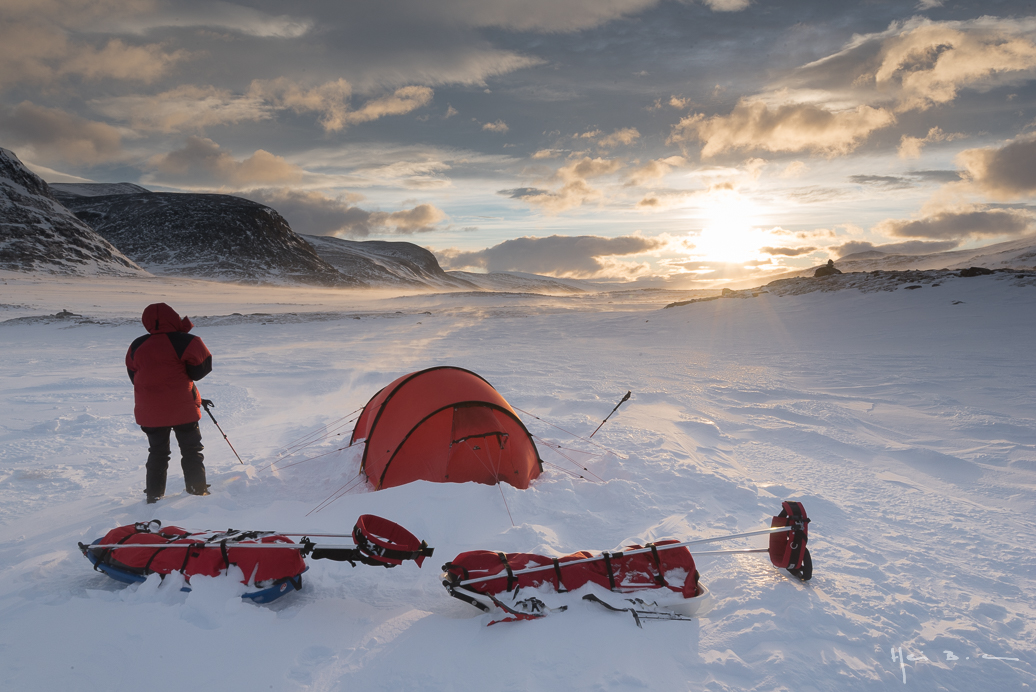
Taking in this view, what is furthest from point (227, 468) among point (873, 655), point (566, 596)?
point (873, 655)

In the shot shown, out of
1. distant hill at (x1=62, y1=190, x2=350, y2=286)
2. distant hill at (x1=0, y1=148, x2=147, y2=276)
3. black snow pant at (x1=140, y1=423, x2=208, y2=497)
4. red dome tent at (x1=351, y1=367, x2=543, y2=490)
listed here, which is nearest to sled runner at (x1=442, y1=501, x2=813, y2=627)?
red dome tent at (x1=351, y1=367, x2=543, y2=490)

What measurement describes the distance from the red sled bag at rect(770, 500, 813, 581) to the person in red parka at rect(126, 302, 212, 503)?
4.96m

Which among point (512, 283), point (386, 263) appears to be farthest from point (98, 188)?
point (512, 283)

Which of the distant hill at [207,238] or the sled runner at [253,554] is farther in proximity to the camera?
the distant hill at [207,238]

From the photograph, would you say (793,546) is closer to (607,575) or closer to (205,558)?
(607,575)

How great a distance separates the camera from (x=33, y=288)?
1587 inches

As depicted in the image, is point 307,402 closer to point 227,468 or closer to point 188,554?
point 227,468

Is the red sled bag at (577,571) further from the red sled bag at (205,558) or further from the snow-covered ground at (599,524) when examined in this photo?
the red sled bag at (205,558)

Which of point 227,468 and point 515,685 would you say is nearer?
point 515,685

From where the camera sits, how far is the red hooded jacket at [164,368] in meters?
4.48

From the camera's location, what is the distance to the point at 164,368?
4508mm

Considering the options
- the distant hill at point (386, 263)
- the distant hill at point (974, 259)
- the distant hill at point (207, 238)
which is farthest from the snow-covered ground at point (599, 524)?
the distant hill at point (386, 263)

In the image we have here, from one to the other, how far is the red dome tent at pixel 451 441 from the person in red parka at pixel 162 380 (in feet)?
6.00

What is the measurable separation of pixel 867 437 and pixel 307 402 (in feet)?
29.7
